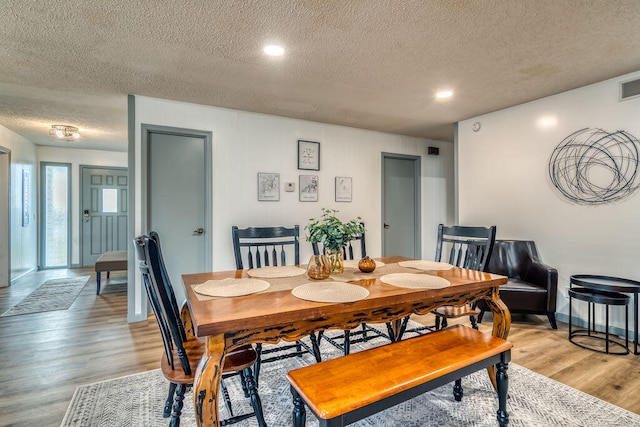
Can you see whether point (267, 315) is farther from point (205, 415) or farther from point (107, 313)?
point (107, 313)

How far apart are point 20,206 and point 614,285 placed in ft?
25.7

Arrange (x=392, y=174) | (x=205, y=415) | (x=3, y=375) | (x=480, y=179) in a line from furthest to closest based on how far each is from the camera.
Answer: (x=392, y=174), (x=480, y=179), (x=3, y=375), (x=205, y=415)

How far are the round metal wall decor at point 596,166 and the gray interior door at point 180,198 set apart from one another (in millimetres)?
3909

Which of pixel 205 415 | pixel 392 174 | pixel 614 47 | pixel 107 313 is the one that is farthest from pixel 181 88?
pixel 614 47

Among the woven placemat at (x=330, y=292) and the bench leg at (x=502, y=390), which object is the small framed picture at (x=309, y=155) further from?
the bench leg at (x=502, y=390)

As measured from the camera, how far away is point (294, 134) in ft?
14.0

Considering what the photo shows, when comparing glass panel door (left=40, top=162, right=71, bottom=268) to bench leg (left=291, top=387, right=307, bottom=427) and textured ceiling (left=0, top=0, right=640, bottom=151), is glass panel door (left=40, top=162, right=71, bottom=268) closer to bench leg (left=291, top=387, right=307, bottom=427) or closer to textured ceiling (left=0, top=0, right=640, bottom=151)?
textured ceiling (left=0, top=0, right=640, bottom=151)

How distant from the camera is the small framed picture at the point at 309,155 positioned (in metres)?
4.31

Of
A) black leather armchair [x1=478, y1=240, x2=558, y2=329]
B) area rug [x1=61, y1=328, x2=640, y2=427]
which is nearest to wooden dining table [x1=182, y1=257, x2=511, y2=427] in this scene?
area rug [x1=61, y1=328, x2=640, y2=427]

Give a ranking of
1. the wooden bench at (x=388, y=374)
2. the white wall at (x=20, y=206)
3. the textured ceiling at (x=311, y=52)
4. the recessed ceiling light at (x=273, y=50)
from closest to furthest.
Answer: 1. the wooden bench at (x=388, y=374)
2. the textured ceiling at (x=311, y=52)
3. the recessed ceiling light at (x=273, y=50)
4. the white wall at (x=20, y=206)


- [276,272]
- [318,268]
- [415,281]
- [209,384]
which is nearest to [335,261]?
[318,268]

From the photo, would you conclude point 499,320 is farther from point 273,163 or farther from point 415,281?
point 273,163

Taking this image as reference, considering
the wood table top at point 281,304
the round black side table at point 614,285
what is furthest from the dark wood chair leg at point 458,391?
the round black side table at point 614,285

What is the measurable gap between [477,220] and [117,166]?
6.97m
